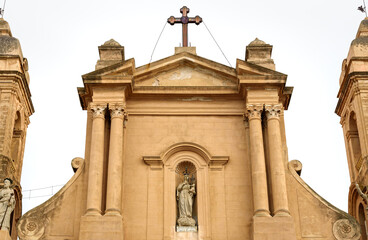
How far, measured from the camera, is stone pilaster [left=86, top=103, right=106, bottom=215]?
16078mm

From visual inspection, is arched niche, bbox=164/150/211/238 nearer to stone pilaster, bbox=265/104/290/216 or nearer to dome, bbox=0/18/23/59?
stone pilaster, bbox=265/104/290/216

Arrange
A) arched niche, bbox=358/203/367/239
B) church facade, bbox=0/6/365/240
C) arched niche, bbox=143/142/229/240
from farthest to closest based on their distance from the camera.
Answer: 1. arched niche, bbox=358/203/367/239
2. arched niche, bbox=143/142/229/240
3. church facade, bbox=0/6/365/240

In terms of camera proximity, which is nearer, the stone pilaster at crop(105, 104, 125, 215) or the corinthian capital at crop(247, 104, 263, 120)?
the stone pilaster at crop(105, 104, 125, 215)

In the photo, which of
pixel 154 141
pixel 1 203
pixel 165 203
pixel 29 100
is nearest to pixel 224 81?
pixel 154 141

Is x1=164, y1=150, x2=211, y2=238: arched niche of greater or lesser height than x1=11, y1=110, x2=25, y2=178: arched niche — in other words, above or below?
below

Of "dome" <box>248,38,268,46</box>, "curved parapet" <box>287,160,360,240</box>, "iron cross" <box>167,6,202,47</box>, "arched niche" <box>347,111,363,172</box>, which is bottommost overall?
"curved parapet" <box>287,160,360,240</box>

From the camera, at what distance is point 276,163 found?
16750 mm

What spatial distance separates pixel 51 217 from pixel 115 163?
2140 millimetres

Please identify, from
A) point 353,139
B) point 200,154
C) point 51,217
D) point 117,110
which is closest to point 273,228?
point 200,154

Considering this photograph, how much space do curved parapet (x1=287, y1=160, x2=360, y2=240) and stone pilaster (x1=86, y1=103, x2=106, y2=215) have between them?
5.00 m

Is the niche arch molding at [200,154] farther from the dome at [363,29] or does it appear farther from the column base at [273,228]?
the dome at [363,29]

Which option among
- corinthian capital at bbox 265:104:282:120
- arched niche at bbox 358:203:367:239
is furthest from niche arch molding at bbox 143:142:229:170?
arched niche at bbox 358:203:367:239

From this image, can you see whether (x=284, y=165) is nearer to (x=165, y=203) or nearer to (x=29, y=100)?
(x=165, y=203)

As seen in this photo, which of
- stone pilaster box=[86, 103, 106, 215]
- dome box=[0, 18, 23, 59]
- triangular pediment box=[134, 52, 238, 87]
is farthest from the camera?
dome box=[0, 18, 23, 59]
